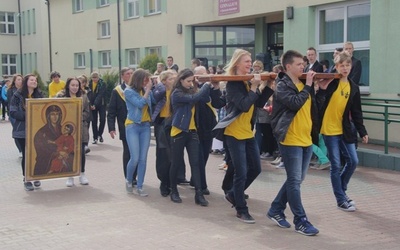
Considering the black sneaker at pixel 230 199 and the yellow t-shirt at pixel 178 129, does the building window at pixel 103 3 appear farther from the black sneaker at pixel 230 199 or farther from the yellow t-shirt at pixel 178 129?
the black sneaker at pixel 230 199

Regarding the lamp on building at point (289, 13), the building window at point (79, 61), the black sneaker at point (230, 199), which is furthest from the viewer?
the building window at point (79, 61)

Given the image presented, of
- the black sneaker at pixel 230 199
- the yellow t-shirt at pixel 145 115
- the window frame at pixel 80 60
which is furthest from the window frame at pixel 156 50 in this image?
the black sneaker at pixel 230 199

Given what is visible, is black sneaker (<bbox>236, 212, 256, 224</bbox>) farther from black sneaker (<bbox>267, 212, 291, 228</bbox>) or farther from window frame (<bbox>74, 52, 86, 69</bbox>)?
window frame (<bbox>74, 52, 86, 69</bbox>)

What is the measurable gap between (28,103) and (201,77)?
3.18 m

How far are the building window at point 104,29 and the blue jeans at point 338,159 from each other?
2638cm

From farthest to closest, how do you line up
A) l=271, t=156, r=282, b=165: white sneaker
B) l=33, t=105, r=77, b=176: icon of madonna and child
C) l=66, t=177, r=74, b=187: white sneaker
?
l=271, t=156, r=282, b=165: white sneaker < l=66, t=177, r=74, b=187: white sneaker < l=33, t=105, r=77, b=176: icon of madonna and child

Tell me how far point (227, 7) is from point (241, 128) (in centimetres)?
1121

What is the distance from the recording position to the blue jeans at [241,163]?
22.6 feet

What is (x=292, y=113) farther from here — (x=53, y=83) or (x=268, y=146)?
(x=53, y=83)

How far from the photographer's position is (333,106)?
723cm

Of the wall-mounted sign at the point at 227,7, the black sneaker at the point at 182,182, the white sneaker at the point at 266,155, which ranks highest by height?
the wall-mounted sign at the point at 227,7

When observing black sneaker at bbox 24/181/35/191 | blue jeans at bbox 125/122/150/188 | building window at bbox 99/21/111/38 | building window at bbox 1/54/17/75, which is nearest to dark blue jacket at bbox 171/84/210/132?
blue jeans at bbox 125/122/150/188

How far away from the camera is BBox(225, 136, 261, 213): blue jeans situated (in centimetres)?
688

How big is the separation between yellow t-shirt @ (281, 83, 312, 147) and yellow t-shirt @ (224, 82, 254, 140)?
0.69 meters
